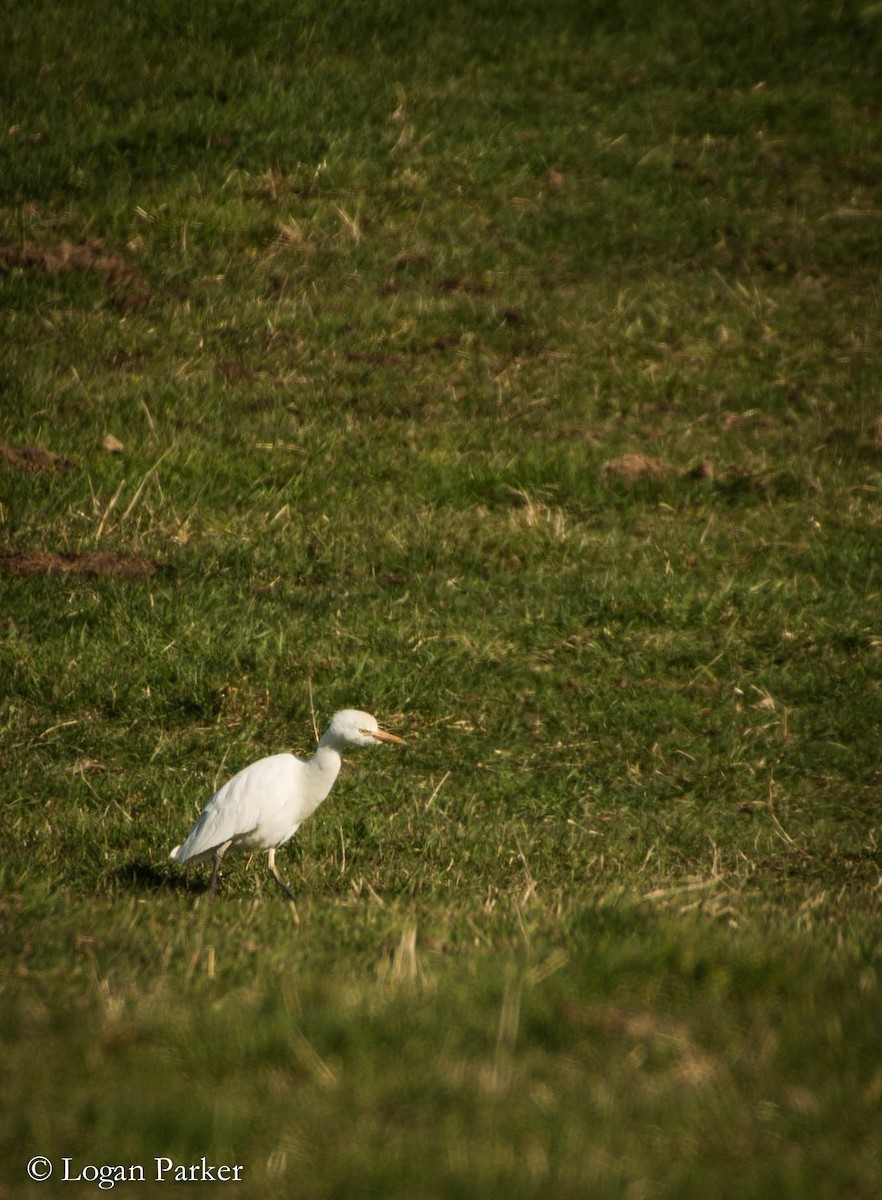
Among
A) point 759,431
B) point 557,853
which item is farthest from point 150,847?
point 759,431

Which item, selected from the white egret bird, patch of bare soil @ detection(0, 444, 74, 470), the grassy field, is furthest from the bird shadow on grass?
patch of bare soil @ detection(0, 444, 74, 470)

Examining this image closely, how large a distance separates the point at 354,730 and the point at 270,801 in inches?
20.1

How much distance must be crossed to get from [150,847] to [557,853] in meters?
1.93

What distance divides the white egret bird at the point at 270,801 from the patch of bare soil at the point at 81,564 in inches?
149

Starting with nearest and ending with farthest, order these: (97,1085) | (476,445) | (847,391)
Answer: (97,1085) < (476,445) < (847,391)

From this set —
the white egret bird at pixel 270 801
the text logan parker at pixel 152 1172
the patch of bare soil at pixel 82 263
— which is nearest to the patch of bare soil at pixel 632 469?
the patch of bare soil at pixel 82 263

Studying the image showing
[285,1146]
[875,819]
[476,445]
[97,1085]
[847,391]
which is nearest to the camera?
[285,1146]

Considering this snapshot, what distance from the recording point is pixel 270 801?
19.7 feet

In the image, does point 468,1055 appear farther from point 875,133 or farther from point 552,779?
point 875,133

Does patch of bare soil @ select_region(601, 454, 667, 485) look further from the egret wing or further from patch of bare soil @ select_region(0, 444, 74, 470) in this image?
the egret wing

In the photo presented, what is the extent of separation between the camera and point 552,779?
7.93 meters

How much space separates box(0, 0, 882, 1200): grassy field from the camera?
3.49 meters

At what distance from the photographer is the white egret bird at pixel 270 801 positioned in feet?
19.7

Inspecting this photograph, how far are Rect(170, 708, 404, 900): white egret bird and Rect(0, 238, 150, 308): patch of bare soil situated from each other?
8.76 m
